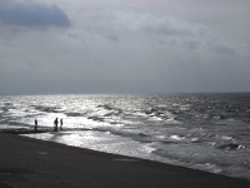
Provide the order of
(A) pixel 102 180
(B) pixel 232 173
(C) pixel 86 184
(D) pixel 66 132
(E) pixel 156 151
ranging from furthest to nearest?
(D) pixel 66 132
(E) pixel 156 151
(B) pixel 232 173
(A) pixel 102 180
(C) pixel 86 184

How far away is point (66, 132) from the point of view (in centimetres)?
4634

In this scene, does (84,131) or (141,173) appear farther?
(84,131)

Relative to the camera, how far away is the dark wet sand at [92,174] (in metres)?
14.9

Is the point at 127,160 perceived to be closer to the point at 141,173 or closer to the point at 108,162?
the point at 108,162

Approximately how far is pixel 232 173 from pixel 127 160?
6.30 meters

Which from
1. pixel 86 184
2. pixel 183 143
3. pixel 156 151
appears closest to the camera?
pixel 86 184

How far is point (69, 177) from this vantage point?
52.1ft

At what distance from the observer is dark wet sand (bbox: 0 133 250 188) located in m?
14.9

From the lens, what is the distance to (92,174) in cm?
1700

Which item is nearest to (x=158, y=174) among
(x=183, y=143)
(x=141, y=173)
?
(x=141, y=173)

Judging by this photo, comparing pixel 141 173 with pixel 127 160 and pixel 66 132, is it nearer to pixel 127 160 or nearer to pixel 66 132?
pixel 127 160

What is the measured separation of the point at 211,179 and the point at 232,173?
12.2ft

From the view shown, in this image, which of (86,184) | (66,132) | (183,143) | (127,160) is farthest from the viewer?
(66,132)

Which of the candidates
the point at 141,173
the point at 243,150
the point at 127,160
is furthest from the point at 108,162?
the point at 243,150
